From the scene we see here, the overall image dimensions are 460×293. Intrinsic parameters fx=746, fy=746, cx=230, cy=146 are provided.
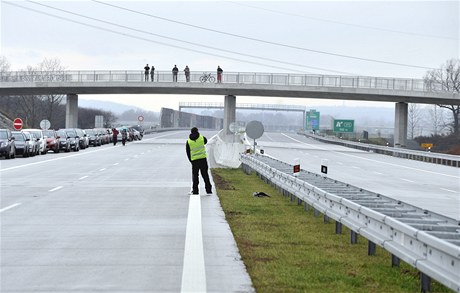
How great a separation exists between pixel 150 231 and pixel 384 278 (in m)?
5.37

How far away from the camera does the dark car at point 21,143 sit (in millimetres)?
44812

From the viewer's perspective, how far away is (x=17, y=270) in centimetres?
948

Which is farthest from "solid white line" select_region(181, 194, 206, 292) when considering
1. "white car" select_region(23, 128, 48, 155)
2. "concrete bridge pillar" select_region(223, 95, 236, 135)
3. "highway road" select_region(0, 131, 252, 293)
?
"concrete bridge pillar" select_region(223, 95, 236, 135)

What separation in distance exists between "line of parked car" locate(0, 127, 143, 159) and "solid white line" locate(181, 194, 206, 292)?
1160 inches

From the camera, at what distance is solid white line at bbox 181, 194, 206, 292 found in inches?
336

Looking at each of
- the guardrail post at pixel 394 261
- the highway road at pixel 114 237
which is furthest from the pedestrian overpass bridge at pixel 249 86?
the guardrail post at pixel 394 261

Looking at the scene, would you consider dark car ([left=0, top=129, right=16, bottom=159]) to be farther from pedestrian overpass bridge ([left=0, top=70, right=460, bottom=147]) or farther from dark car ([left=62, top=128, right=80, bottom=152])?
pedestrian overpass bridge ([left=0, top=70, right=460, bottom=147])

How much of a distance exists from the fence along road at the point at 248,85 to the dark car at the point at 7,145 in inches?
1090

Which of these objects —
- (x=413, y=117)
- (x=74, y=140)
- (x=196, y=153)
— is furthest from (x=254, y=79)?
(x=413, y=117)

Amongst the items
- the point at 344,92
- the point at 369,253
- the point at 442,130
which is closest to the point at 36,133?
the point at 344,92

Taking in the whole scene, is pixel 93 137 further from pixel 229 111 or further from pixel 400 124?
pixel 400 124

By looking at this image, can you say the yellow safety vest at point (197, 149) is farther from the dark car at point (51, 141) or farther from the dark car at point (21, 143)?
the dark car at point (51, 141)

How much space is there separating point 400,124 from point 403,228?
2717 inches

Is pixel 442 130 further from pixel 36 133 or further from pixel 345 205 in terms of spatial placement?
pixel 345 205
